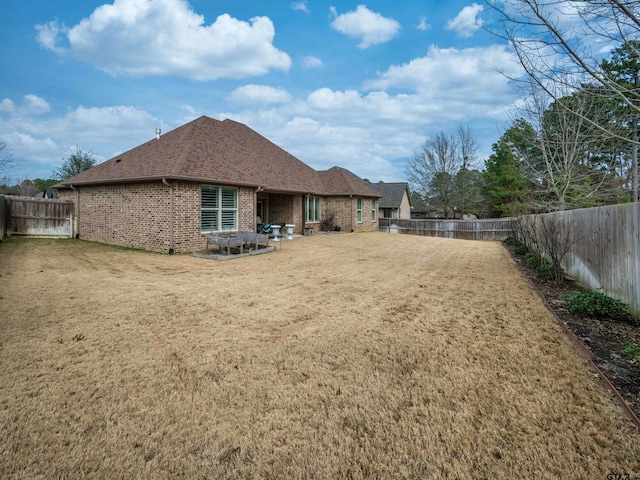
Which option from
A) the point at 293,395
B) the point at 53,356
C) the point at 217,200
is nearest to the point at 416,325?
the point at 293,395

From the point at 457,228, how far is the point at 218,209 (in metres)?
20.9

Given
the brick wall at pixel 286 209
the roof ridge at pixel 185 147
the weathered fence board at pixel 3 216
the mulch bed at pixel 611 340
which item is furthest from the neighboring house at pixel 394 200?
the weathered fence board at pixel 3 216

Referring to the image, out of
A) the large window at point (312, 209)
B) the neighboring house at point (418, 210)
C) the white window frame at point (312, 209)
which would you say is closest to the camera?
the white window frame at point (312, 209)

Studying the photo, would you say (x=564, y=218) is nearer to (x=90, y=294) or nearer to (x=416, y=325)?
(x=416, y=325)

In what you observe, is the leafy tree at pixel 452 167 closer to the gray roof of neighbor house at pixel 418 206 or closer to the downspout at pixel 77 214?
the gray roof of neighbor house at pixel 418 206

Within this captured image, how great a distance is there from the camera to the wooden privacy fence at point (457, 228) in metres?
24.6

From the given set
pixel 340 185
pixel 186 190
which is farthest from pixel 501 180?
pixel 186 190

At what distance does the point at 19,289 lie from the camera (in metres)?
6.32

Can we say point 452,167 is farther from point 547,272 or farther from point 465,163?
point 547,272

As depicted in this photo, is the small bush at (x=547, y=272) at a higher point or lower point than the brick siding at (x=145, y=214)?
lower

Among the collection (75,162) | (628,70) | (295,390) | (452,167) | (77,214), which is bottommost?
(295,390)

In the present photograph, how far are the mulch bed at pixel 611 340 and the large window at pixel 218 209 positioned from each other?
11354 mm

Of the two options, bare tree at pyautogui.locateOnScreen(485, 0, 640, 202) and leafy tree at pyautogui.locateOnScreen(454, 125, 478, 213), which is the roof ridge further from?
leafy tree at pyautogui.locateOnScreen(454, 125, 478, 213)

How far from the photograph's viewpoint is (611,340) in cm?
426
